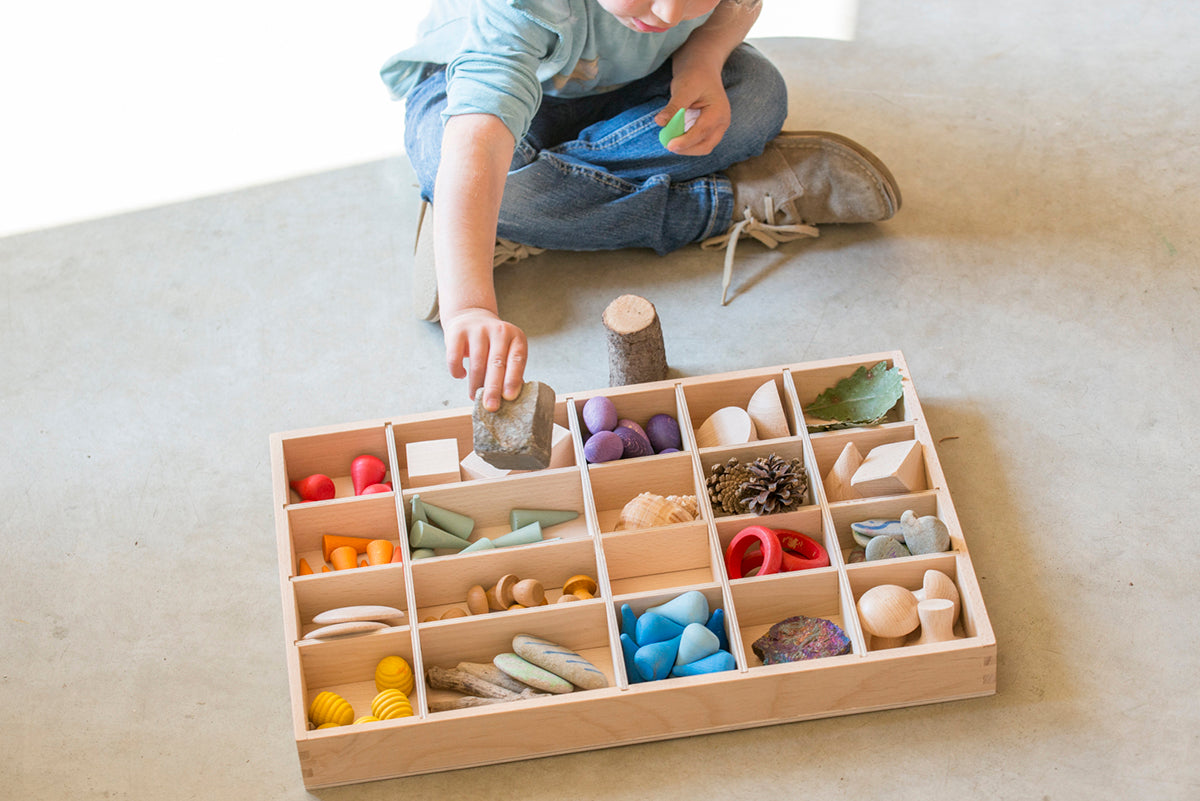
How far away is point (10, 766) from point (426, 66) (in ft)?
3.46

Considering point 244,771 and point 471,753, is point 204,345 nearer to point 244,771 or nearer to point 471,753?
point 244,771

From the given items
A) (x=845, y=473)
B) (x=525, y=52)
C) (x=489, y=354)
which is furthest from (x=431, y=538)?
(x=525, y=52)

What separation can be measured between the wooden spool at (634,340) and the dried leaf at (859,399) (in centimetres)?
20

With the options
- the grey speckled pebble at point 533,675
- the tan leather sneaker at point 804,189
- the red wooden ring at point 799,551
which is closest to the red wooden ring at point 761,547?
the red wooden ring at point 799,551

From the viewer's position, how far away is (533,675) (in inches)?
51.8

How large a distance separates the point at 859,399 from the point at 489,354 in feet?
1.59

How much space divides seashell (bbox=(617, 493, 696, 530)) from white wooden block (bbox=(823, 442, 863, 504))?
17 cm

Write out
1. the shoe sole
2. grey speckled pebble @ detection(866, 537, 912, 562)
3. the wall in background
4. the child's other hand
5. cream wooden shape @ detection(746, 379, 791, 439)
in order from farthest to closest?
the wall in background, the shoe sole, cream wooden shape @ detection(746, 379, 791, 439), grey speckled pebble @ detection(866, 537, 912, 562), the child's other hand

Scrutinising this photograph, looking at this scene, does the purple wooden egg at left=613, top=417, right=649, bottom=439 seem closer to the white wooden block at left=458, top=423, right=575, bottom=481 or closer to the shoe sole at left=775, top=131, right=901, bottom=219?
the white wooden block at left=458, top=423, right=575, bottom=481

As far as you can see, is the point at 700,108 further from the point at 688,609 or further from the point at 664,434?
the point at 688,609

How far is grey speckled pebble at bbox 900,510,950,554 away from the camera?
138 cm

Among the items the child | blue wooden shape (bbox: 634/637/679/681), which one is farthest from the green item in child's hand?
blue wooden shape (bbox: 634/637/679/681)

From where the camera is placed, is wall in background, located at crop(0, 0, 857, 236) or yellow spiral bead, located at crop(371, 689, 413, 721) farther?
wall in background, located at crop(0, 0, 857, 236)

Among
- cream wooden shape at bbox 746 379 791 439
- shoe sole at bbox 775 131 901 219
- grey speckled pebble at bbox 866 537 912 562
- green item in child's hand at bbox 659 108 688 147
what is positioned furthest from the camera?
shoe sole at bbox 775 131 901 219
